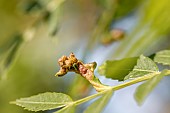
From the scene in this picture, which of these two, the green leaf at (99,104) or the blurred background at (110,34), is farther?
the blurred background at (110,34)

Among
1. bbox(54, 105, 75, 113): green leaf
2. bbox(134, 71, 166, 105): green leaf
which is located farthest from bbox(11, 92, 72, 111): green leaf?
bbox(134, 71, 166, 105): green leaf

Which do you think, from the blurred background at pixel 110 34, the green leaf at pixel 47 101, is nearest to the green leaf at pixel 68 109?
the green leaf at pixel 47 101

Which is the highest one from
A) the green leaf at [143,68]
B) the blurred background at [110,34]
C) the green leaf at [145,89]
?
the blurred background at [110,34]

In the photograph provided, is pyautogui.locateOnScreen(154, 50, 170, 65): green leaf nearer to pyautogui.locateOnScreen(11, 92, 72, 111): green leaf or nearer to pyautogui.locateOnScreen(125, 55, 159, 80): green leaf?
pyautogui.locateOnScreen(125, 55, 159, 80): green leaf

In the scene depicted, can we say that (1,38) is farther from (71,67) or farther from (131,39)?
(71,67)

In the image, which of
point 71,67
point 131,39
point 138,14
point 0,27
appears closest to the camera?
point 71,67

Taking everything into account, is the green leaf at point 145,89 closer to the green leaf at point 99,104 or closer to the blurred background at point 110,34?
the green leaf at point 99,104

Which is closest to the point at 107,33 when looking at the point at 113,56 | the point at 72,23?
the point at 113,56
